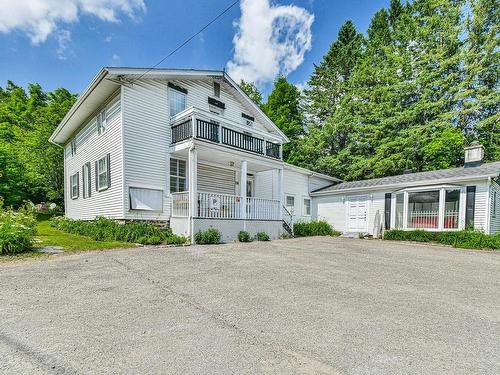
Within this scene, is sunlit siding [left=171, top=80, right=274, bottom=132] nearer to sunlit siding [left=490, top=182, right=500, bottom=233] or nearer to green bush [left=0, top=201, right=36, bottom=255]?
green bush [left=0, top=201, right=36, bottom=255]

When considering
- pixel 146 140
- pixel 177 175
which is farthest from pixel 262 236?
pixel 146 140

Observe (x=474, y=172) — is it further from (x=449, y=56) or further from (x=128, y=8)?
(x=128, y=8)

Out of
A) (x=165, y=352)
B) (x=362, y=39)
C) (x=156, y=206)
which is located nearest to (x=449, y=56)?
(x=362, y=39)

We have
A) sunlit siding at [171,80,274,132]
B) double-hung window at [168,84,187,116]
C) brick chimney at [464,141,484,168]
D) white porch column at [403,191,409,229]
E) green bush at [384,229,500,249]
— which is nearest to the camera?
green bush at [384,229,500,249]

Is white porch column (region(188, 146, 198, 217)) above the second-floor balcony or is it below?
below

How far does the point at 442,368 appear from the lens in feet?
7.54

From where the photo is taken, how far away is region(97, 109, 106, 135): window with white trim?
1234 cm

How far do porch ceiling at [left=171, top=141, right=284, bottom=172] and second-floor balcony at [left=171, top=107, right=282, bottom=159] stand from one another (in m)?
0.25

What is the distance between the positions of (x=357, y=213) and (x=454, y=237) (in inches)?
221

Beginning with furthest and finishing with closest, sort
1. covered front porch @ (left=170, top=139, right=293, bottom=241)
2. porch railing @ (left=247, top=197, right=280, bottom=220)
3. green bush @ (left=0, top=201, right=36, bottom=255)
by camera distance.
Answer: porch railing @ (left=247, top=197, right=280, bottom=220)
covered front porch @ (left=170, top=139, right=293, bottom=241)
green bush @ (left=0, top=201, right=36, bottom=255)

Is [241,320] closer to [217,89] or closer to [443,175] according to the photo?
[217,89]

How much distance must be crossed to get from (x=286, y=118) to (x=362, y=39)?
1187 centimetres

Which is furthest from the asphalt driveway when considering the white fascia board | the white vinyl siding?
the white fascia board

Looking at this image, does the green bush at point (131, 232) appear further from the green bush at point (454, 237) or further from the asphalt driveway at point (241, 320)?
the green bush at point (454, 237)
